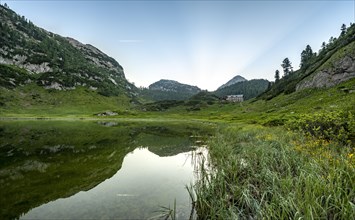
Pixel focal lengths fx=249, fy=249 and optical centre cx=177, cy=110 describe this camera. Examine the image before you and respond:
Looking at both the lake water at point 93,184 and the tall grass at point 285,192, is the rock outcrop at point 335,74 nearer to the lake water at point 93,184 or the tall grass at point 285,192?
the lake water at point 93,184

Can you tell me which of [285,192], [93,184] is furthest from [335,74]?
[285,192]

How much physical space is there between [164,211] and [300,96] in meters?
115

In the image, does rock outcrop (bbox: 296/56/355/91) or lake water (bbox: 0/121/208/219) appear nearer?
lake water (bbox: 0/121/208/219)

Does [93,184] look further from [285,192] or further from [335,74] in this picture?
[335,74]

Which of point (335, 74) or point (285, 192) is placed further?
point (335, 74)

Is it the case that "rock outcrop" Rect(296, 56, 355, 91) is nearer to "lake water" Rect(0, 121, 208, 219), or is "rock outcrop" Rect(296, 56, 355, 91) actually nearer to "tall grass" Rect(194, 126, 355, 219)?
"lake water" Rect(0, 121, 208, 219)

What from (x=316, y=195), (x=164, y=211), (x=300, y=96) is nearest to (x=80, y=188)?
(x=164, y=211)

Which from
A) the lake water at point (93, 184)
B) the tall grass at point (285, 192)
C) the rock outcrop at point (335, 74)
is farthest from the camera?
the rock outcrop at point (335, 74)

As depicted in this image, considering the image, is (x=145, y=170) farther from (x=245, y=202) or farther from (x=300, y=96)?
(x=300, y=96)

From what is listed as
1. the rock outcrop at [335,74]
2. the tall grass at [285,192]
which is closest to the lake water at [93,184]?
the tall grass at [285,192]

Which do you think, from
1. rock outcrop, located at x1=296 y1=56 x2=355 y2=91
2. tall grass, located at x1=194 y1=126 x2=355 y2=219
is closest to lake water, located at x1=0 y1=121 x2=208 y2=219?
tall grass, located at x1=194 y1=126 x2=355 y2=219

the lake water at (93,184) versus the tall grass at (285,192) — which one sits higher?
the tall grass at (285,192)

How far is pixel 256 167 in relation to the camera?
1633 centimetres

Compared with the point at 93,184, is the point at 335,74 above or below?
above
